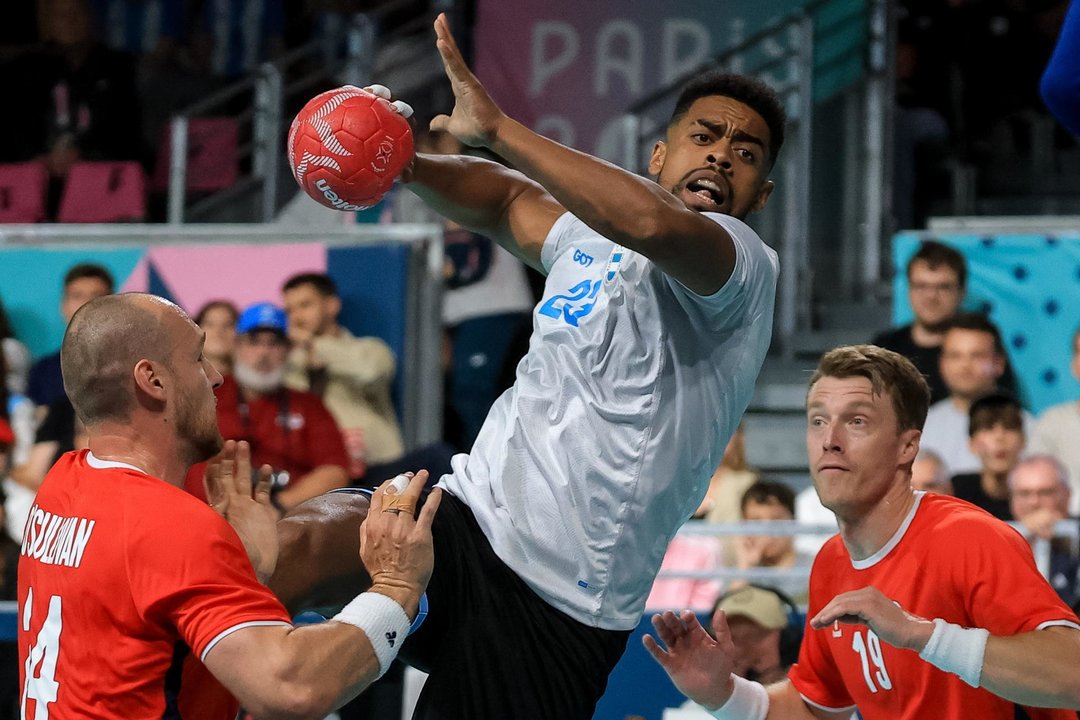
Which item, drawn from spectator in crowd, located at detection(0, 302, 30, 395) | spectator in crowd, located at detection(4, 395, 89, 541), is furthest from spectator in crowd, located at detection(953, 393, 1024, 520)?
spectator in crowd, located at detection(0, 302, 30, 395)

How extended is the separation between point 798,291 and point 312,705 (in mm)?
6935

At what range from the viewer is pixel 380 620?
3193 mm

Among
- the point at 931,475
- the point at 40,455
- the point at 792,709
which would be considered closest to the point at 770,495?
the point at 931,475

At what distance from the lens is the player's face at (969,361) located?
7238mm

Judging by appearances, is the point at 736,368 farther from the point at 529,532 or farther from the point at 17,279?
the point at 17,279

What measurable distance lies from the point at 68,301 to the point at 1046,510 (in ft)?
16.6

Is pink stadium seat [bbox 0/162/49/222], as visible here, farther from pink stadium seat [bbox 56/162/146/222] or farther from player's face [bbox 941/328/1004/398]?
player's face [bbox 941/328/1004/398]

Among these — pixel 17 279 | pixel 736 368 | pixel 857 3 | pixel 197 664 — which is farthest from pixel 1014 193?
pixel 197 664

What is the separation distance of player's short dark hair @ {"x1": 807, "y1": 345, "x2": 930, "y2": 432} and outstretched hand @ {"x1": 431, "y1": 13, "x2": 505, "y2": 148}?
1174 mm

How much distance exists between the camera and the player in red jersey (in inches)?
118

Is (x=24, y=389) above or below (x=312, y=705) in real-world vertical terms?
above

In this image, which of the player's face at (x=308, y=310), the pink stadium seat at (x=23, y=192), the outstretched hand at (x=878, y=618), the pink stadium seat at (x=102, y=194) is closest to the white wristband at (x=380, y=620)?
the outstretched hand at (x=878, y=618)

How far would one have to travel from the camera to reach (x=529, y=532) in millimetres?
3723

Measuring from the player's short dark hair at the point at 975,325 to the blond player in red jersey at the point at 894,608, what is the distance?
10.9 ft
